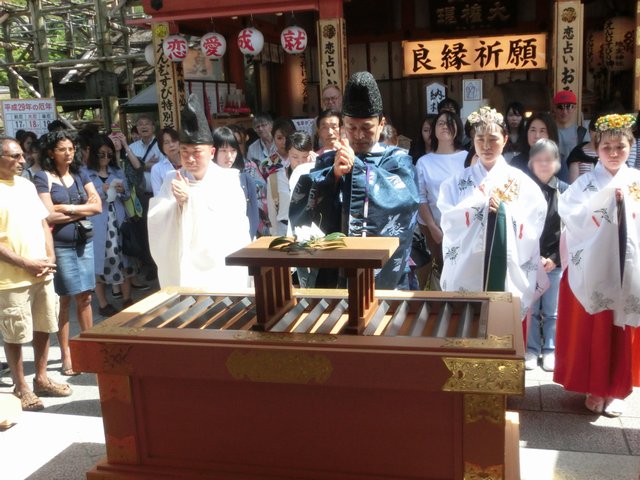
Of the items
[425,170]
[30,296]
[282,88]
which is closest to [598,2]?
[282,88]

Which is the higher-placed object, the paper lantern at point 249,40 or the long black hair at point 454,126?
the paper lantern at point 249,40

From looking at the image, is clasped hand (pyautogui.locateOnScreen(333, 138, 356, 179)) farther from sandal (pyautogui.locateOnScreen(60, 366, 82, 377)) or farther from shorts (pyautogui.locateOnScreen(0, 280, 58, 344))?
sandal (pyautogui.locateOnScreen(60, 366, 82, 377))

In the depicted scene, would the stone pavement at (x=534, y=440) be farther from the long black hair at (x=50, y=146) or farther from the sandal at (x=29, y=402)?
the long black hair at (x=50, y=146)

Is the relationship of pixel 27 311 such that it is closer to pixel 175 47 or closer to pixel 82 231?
pixel 82 231

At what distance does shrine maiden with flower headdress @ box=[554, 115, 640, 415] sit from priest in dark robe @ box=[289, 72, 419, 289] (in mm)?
1364

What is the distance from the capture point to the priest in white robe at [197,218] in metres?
4.01

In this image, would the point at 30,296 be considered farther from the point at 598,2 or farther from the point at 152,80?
the point at 152,80

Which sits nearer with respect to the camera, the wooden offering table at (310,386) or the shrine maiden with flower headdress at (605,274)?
the wooden offering table at (310,386)

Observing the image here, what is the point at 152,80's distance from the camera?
19875 millimetres

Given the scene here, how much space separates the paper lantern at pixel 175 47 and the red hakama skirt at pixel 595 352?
686 centimetres

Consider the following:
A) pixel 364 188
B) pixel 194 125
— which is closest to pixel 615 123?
pixel 364 188

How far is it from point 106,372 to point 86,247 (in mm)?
2921

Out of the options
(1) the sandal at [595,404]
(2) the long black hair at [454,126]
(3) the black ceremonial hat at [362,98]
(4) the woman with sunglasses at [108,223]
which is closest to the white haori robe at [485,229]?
(1) the sandal at [595,404]

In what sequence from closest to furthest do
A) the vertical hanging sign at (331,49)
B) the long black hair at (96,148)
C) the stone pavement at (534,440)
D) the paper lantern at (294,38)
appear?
1. the stone pavement at (534,440)
2. the long black hair at (96,148)
3. the vertical hanging sign at (331,49)
4. the paper lantern at (294,38)
